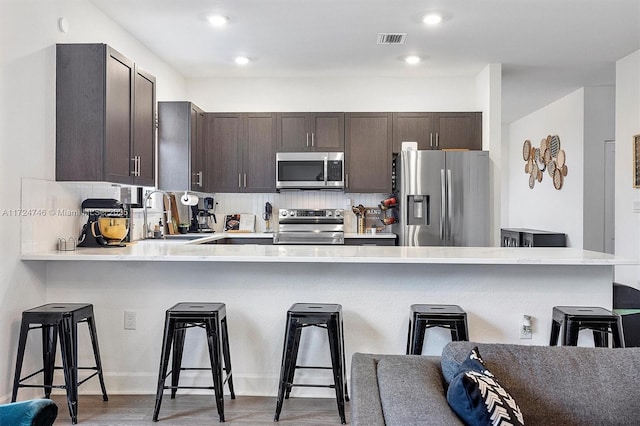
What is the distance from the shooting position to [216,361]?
2.79 meters

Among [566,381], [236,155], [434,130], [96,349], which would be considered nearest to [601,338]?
[566,381]

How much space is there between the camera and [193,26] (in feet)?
14.0

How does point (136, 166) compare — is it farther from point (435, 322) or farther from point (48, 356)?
point (435, 322)

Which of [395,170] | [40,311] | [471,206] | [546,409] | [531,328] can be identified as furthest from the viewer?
[395,170]

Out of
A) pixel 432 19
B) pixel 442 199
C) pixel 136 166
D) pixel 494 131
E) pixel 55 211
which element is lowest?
pixel 55 211

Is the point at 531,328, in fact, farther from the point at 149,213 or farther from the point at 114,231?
the point at 149,213

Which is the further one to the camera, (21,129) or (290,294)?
(290,294)

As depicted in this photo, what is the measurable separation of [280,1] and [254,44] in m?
Result: 1.04

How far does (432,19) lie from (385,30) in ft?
1.45

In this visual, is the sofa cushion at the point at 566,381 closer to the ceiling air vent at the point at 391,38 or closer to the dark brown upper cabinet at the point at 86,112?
the dark brown upper cabinet at the point at 86,112

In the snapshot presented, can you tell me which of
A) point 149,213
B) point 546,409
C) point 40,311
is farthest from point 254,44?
point 546,409

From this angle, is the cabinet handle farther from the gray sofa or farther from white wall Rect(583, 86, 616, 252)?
white wall Rect(583, 86, 616, 252)

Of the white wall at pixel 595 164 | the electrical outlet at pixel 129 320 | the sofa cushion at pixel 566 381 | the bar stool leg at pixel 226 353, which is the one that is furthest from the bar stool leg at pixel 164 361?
the white wall at pixel 595 164

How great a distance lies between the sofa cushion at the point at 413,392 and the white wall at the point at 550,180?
5687 mm
